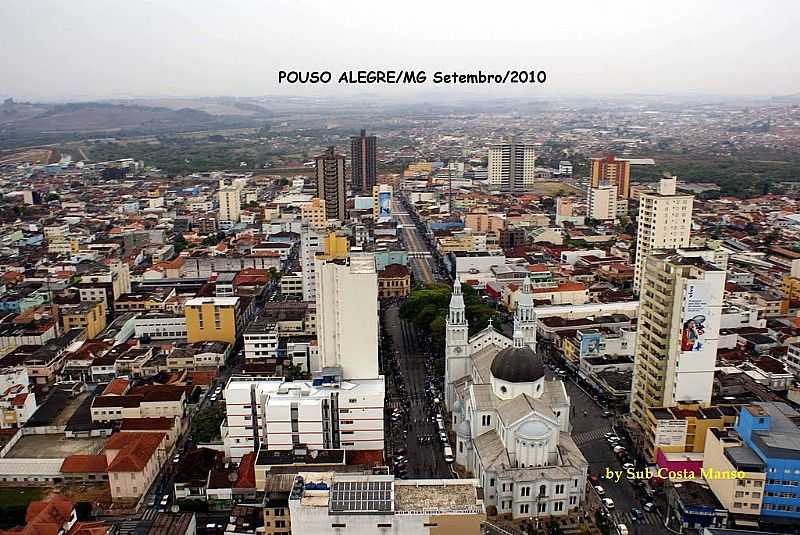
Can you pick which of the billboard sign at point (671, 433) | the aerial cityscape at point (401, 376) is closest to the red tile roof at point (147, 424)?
the aerial cityscape at point (401, 376)

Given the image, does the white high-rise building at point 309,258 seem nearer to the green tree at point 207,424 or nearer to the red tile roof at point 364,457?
the green tree at point 207,424

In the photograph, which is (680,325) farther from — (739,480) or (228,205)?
(228,205)

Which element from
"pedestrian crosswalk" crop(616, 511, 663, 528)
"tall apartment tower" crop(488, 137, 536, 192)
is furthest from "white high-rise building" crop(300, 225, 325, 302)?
"tall apartment tower" crop(488, 137, 536, 192)

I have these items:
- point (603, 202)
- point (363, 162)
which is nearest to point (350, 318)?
point (603, 202)

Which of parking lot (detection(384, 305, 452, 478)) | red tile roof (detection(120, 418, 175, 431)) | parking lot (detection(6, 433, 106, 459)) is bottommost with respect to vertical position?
parking lot (detection(6, 433, 106, 459))

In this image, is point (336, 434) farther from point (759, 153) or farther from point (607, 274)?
point (759, 153)

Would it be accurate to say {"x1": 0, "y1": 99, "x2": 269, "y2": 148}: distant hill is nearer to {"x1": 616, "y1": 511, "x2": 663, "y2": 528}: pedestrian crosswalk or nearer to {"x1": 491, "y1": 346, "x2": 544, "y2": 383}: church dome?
{"x1": 491, "y1": 346, "x2": 544, "y2": 383}: church dome
